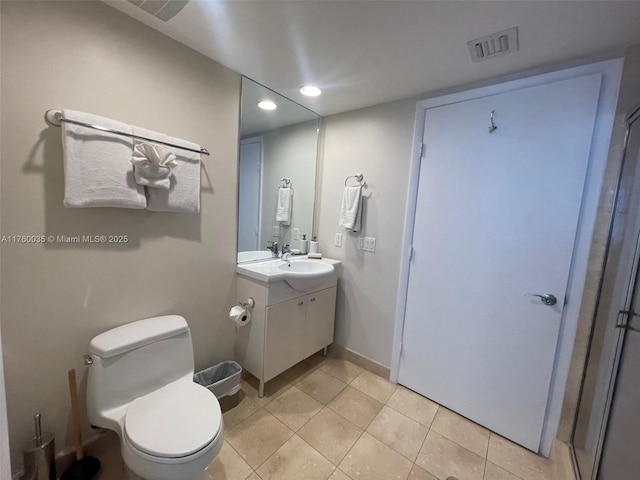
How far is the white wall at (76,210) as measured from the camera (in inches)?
41.4

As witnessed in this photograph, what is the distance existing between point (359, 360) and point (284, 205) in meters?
1.54

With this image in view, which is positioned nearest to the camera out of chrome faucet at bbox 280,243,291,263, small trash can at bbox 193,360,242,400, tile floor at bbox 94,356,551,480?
tile floor at bbox 94,356,551,480

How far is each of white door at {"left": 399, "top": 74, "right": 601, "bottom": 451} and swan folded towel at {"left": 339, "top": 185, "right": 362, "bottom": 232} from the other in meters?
0.46

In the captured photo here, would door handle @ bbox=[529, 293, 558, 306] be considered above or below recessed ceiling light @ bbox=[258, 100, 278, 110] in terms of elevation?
below

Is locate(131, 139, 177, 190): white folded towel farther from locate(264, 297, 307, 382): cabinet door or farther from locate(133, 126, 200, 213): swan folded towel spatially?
locate(264, 297, 307, 382): cabinet door

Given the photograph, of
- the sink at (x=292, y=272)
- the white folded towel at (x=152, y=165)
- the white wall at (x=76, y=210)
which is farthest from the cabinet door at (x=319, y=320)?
the white folded towel at (x=152, y=165)

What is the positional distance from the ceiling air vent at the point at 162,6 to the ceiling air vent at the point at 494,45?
54.7 inches

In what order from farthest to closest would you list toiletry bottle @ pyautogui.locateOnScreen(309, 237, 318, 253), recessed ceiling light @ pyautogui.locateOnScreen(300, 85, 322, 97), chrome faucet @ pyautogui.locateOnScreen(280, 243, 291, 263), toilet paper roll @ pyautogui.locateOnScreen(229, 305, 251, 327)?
1. toiletry bottle @ pyautogui.locateOnScreen(309, 237, 318, 253)
2. chrome faucet @ pyautogui.locateOnScreen(280, 243, 291, 263)
3. recessed ceiling light @ pyautogui.locateOnScreen(300, 85, 322, 97)
4. toilet paper roll @ pyautogui.locateOnScreen(229, 305, 251, 327)

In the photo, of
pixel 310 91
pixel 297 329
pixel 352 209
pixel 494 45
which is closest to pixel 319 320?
pixel 297 329

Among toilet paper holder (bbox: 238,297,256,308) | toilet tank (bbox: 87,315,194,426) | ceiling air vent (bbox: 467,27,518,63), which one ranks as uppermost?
ceiling air vent (bbox: 467,27,518,63)

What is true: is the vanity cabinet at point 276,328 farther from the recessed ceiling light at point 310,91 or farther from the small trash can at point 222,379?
the recessed ceiling light at point 310,91

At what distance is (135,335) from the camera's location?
1.28 m

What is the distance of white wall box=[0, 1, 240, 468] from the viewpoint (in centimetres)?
105

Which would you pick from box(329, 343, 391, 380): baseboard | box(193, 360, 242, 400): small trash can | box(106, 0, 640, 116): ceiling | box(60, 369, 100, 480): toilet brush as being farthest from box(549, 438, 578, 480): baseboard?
box(60, 369, 100, 480): toilet brush
